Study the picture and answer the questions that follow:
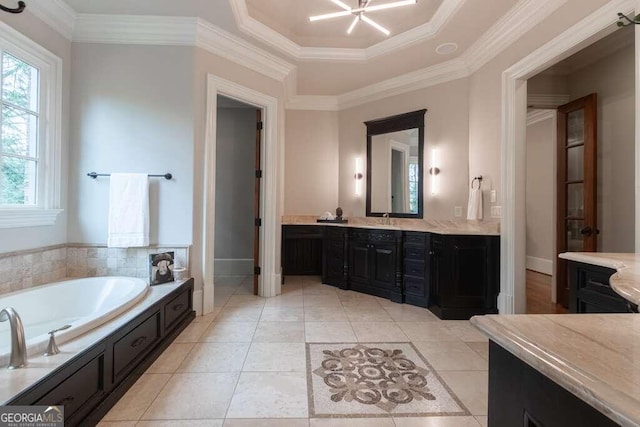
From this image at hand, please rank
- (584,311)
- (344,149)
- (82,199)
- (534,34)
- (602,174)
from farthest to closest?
(344,149) < (602,174) < (82,199) < (534,34) < (584,311)

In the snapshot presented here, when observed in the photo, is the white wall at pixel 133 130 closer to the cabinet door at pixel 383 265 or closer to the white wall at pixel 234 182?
the white wall at pixel 234 182

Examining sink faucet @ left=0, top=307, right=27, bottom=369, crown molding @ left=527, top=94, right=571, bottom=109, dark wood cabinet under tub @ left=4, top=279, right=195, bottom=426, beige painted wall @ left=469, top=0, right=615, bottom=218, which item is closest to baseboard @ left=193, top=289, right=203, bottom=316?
dark wood cabinet under tub @ left=4, top=279, right=195, bottom=426

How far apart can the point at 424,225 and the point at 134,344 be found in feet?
10.9

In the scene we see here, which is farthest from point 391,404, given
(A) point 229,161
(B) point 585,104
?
(A) point 229,161

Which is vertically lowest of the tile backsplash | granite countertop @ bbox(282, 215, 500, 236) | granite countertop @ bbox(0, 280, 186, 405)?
granite countertop @ bbox(0, 280, 186, 405)

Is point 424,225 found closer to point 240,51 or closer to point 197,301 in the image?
point 197,301

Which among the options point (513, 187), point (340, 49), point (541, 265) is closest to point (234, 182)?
point (340, 49)

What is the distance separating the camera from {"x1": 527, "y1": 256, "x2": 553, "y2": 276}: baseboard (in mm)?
4873

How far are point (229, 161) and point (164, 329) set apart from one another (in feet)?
9.85

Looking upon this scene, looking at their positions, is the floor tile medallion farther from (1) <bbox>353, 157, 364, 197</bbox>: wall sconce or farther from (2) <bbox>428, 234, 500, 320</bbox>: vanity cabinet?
(1) <bbox>353, 157, 364, 197</bbox>: wall sconce

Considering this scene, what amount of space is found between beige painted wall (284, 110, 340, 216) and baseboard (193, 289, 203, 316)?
2.11 m

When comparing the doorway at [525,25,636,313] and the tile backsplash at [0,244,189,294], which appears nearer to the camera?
the tile backsplash at [0,244,189,294]

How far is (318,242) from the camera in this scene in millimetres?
4719

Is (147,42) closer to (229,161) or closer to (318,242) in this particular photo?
(229,161)
